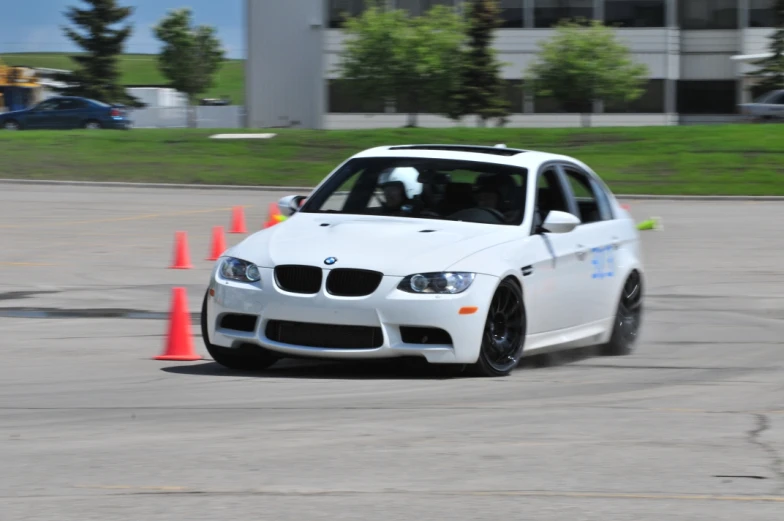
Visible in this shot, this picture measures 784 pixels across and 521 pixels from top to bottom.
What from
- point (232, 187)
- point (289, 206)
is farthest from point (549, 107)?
point (289, 206)

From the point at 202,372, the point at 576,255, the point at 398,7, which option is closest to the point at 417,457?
the point at 202,372

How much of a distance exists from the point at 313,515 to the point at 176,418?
223 centimetres

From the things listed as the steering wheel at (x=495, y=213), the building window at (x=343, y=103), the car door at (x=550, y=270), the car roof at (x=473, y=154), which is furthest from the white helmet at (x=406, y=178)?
the building window at (x=343, y=103)

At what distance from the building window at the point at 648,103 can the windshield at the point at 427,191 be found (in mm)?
52332

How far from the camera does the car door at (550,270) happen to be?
30.3 ft

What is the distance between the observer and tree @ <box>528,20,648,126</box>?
53.3 meters

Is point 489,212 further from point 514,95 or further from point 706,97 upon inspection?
point 706,97

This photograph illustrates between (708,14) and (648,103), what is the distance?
15.4ft

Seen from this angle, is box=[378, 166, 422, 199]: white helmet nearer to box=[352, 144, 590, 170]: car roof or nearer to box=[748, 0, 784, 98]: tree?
box=[352, 144, 590, 170]: car roof

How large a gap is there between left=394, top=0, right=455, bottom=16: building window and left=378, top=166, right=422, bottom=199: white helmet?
52.2m

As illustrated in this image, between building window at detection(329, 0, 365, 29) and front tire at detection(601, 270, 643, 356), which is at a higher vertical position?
building window at detection(329, 0, 365, 29)

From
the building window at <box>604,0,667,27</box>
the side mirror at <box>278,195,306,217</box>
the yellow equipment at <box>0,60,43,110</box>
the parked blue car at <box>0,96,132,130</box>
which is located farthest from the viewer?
the yellow equipment at <box>0,60,43,110</box>

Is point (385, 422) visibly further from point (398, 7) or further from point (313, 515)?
point (398, 7)

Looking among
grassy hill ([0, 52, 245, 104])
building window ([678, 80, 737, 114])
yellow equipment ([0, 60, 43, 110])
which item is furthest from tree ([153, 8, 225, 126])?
building window ([678, 80, 737, 114])
